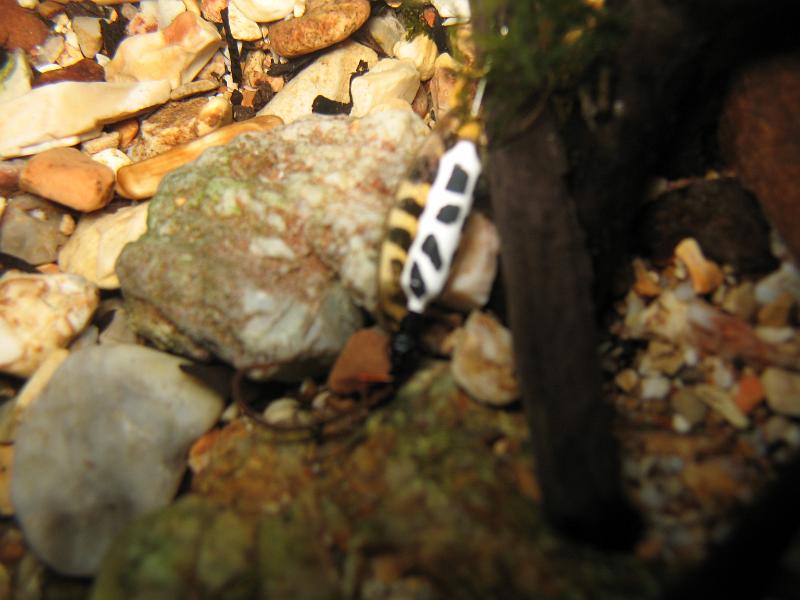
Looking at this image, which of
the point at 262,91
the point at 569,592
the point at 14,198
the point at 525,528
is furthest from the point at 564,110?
the point at 14,198

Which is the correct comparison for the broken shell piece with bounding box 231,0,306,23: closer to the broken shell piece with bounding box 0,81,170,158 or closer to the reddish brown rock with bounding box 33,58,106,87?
the broken shell piece with bounding box 0,81,170,158

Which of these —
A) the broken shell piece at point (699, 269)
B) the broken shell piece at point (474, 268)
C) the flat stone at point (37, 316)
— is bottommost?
the flat stone at point (37, 316)

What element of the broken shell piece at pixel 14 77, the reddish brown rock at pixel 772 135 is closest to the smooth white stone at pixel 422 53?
the reddish brown rock at pixel 772 135

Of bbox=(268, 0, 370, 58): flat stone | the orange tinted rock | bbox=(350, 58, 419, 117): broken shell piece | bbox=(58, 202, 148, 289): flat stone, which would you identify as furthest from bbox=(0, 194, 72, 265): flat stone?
the orange tinted rock

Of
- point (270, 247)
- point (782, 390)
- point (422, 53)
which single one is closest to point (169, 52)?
point (422, 53)

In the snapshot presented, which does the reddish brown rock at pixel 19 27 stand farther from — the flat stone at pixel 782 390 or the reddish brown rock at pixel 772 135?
the flat stone at pixel 782 390
